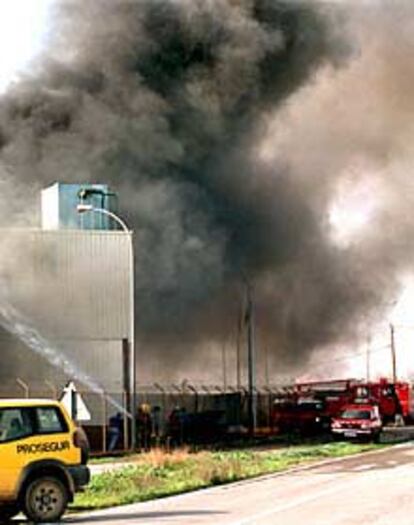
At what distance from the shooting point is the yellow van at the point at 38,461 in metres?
18.2

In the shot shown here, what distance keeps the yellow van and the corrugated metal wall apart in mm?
24865

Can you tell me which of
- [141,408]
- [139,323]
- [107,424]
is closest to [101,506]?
[107,424]

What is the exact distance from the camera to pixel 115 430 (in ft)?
142

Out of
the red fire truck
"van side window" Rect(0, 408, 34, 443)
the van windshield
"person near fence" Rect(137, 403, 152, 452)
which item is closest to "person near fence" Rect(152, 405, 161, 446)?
"person near fence" Rect(137, 403, 152, 452)

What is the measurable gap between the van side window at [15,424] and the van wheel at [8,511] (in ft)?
3.41

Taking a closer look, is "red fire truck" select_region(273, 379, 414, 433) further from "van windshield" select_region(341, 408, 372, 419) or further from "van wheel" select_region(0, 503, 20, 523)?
"van wheel" select_region(0, 503, 20, 523)

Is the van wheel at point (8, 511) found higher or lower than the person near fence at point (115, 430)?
lower

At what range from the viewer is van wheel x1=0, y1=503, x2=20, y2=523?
724 inches

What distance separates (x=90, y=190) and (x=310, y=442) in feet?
42.8

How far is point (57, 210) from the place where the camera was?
47.4 m

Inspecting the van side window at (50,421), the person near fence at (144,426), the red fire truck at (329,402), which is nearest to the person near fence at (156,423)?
the person near fence at (144,426)

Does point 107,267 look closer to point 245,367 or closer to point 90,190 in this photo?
point 90,190

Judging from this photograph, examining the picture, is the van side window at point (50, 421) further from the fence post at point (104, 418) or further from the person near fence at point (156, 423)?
the person near fence at point (156, 423)

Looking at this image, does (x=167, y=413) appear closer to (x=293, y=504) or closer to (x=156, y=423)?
(x=156, y=423)
